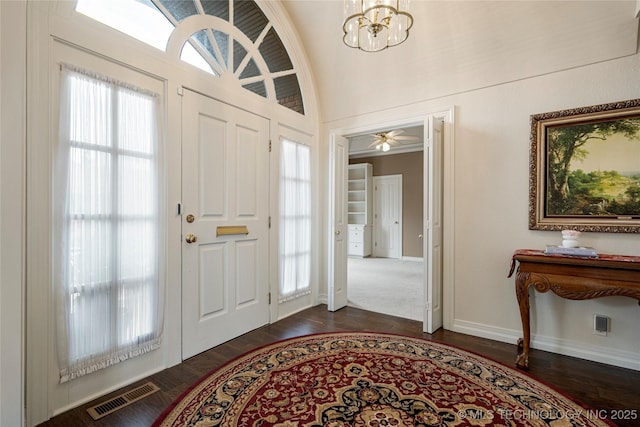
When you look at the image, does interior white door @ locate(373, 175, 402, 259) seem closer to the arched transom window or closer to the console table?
the arched transom window

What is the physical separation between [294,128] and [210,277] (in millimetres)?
1899

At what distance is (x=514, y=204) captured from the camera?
9.20 ft

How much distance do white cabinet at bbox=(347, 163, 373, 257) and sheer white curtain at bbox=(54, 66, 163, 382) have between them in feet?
21.0

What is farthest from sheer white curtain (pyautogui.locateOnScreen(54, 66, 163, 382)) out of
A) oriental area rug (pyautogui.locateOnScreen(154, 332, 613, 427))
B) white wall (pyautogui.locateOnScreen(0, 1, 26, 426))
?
oriental area rug (pyautogui.locateOnScreen(154, 332, 613, 427))

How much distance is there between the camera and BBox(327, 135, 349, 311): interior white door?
3.68m

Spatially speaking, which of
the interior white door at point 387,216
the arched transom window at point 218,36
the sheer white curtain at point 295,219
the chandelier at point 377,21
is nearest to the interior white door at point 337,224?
the sheer white curtain at point 295,219

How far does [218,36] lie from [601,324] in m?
4.07

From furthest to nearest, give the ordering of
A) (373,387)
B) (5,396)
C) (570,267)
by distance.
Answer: (570,267), (373,387), (5,396)

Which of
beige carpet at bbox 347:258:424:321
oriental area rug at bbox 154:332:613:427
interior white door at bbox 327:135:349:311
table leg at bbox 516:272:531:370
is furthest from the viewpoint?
beige carpet at bbox 347:258:424:321

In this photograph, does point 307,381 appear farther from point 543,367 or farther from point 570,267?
point 570,267

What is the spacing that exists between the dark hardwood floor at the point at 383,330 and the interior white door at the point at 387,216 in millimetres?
4834

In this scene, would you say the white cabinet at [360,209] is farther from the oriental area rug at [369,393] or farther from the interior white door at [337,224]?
the oriental area rug at [369,393]

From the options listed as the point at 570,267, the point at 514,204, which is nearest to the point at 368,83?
the point at 514,204

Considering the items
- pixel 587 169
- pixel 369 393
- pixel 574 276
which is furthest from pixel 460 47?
pixel 369 393
